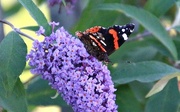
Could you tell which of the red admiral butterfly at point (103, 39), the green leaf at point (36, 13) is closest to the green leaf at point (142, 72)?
the red admiral butterfly at point (103, 39)

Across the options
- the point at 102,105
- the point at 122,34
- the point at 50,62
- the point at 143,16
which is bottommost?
the point at 102,105

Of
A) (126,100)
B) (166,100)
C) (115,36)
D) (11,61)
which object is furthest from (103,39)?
(126,100)

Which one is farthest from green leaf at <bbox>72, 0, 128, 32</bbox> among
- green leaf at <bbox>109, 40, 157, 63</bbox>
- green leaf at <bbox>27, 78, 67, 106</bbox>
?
green leaf at <bbox>27, 78, 67, 106</bbox>

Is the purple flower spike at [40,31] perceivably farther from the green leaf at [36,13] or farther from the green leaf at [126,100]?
the green leaf at [126,100]

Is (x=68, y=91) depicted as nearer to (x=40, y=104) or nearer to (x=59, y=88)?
(x=59, y=88)

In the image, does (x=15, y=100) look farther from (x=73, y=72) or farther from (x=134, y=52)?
(x=134, y=52)

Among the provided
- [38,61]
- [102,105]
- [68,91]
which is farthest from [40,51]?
[102,105]
